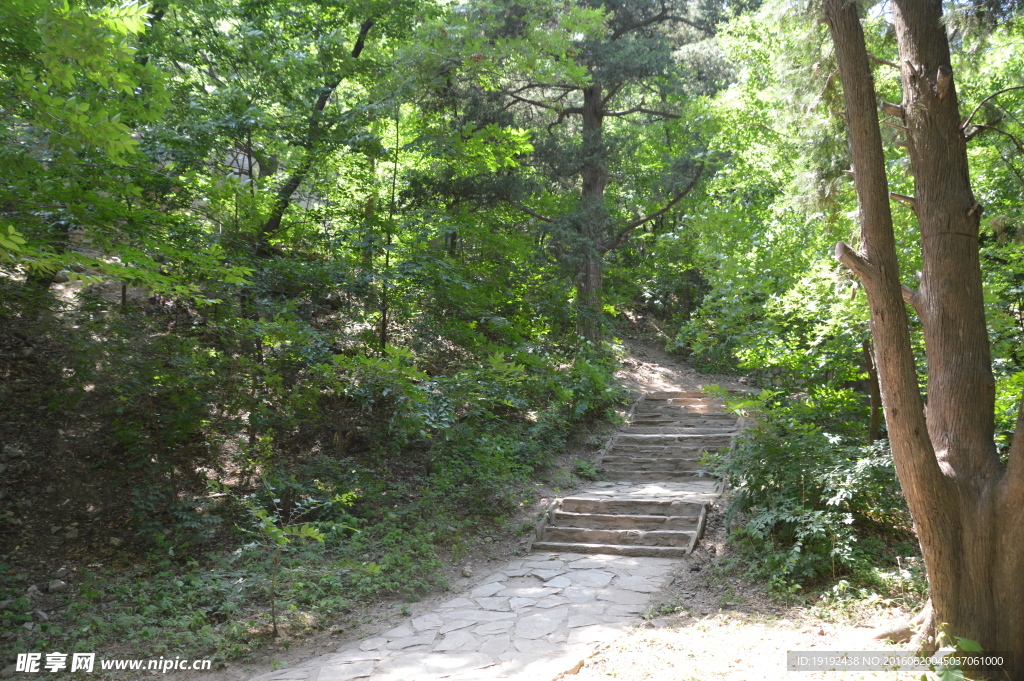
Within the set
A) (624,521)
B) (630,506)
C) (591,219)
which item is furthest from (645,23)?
(624,521)

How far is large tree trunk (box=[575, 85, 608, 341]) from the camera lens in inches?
529

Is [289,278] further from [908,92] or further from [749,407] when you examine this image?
[908,92]

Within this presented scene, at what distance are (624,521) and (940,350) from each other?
4390mm

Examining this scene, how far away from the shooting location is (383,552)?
264 inches

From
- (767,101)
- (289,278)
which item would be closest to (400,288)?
(289,278)

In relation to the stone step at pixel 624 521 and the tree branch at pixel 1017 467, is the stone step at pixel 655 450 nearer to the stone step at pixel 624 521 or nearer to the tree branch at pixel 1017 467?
the stone step at pixel 624 521

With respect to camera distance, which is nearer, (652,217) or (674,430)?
(674,430)

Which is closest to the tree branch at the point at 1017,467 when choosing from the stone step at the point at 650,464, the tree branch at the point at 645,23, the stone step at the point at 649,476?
the stone step at the point at 649,476

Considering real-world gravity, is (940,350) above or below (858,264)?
below

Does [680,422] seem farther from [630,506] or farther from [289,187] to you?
[289,187]

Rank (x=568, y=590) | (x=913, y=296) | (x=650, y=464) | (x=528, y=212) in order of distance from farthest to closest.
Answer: (x=528, y=212) → (x=650, y=464) → (x=568, y=590) → (x=913, y=296)

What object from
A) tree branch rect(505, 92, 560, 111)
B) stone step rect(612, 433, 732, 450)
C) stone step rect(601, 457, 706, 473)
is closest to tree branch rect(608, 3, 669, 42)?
tree branch rect(505, 92, 560, 111)

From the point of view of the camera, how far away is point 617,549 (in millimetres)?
7332

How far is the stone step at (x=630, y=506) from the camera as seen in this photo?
7.94 m
